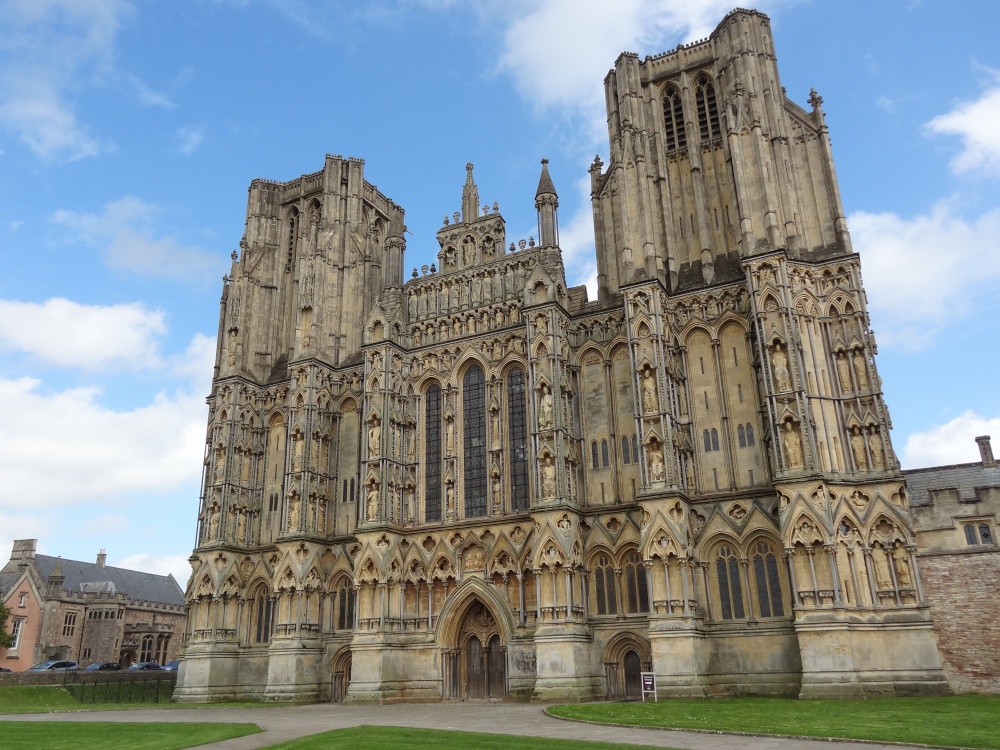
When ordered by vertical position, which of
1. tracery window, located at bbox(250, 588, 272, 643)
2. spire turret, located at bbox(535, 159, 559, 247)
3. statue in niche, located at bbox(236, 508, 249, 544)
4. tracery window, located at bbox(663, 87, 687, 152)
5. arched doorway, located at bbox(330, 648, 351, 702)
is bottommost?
arched doorway, located at bbox(330, 648, 351, 702)

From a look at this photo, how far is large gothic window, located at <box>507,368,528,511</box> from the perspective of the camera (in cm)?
3631

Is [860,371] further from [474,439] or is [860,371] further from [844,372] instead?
[474,439]

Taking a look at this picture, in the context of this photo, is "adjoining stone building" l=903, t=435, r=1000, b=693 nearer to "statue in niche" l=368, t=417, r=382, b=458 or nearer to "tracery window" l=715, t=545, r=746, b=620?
"tracery window" l=715, t=545, r=746, b=620

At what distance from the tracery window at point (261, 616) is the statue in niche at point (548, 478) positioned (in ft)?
57.6

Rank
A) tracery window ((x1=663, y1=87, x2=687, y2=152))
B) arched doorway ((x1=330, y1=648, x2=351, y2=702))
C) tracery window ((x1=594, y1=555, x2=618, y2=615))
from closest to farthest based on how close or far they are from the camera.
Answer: tracery window ((x1=594, y1=555, x2=618, y2=615)) → arched doorway ((x1=330, y1=648, x2=351, y2=702)) → tracery window ((x1=663, y1=87, x2=687, y2=152))

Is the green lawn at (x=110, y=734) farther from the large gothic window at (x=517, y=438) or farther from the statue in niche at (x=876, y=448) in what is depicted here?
the statue in niche at (x=876, y=448)

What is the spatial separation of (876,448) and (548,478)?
13.0 metres

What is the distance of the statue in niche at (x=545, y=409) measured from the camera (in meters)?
34.4

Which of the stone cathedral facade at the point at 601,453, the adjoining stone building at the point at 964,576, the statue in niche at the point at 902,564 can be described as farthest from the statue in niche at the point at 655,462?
the adjoining stone building at the point at 964,576

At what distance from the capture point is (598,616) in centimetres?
3288

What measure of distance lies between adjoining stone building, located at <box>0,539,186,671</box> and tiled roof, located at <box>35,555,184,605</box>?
133 millimetres

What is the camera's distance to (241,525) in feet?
140

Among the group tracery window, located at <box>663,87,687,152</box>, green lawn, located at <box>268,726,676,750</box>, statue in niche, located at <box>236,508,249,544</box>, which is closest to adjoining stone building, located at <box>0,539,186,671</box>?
statue in niche, located at <box>236,508,249,544</box>

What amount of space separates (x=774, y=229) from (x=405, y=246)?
842 inches
